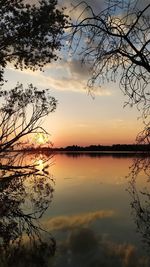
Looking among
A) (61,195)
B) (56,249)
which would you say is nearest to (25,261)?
(56,249)

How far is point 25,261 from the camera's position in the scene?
41.6 feet

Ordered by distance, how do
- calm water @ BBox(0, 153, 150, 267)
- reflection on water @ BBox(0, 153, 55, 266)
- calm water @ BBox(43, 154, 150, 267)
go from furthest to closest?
calm water @ BBox(43, 154, 150, 267) < calm water @ BBox(0, 153, 150, 267) < reflection on water @ BBox(0, 153, 55, 266)

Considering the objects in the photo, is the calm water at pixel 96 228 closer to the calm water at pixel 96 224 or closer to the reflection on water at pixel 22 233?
the calm water at pixel 96 224

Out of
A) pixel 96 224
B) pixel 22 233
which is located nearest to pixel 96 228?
pixel 96 224

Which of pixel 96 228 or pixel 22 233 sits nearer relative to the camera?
pixel 22 233

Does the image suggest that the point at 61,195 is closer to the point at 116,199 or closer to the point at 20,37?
the point at 116,199

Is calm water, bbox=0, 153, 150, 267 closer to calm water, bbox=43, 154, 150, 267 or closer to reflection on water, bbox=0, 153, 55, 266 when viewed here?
calm water, bbox=43, 154, 150, 267

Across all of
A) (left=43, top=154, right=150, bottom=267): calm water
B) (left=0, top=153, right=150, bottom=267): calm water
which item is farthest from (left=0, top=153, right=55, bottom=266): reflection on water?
(left=43, top=154, right=150, bottom=267): calm water

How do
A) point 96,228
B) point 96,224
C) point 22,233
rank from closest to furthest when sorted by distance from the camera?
point 22,233 < point 96,228 < point 96,224

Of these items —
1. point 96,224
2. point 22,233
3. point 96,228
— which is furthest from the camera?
point 96,224

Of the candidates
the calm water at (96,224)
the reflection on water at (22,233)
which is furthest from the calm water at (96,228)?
the reflection on water at (22,233)

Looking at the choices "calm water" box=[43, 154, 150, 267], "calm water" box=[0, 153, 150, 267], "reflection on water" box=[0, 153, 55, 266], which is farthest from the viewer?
"calm water" box=[43, 154, 150, 267]

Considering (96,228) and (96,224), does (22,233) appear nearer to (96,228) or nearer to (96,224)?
(96,228)

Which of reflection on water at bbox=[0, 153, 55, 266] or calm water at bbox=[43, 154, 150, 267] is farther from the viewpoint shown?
calm water at bbox=[43, 154, 150, 267]
